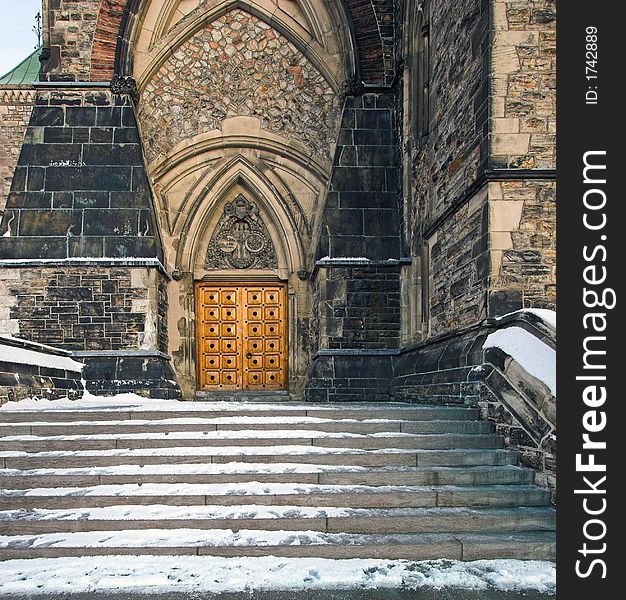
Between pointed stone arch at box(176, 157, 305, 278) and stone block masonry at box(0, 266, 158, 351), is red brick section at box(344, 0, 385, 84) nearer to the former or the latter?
pointed stone arch at box(176, 157, 305, 278)

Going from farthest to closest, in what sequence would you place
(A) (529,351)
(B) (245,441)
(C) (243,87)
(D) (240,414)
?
(C) (243,87) < (D) (240,414) < (B) (245,441) < (A) (529,351)

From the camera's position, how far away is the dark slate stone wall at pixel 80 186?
382 inches

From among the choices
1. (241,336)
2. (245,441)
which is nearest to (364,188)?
(241,336)

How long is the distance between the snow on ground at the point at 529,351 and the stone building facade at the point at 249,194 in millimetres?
1112

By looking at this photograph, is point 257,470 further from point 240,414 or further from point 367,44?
point 367,44

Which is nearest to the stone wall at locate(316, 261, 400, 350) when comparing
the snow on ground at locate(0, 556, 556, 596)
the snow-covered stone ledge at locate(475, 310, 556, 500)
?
the snow-covered stone ledge at locate(475, 310, 556, 500)

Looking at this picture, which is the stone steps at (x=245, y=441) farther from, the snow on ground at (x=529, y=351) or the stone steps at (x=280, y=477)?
the snow on ground at (x=529, y=351)

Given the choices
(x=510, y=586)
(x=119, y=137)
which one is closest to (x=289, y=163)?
(x=119, y=137)

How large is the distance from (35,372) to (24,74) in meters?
12.4

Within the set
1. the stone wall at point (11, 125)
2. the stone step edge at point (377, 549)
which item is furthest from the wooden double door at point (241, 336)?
the stone step edge at point (377, 549)

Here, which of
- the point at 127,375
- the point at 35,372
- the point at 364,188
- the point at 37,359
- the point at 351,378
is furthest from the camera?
the point at 364,188

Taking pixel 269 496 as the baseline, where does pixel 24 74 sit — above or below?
above

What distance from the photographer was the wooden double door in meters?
11.4

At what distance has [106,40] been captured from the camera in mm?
10461
